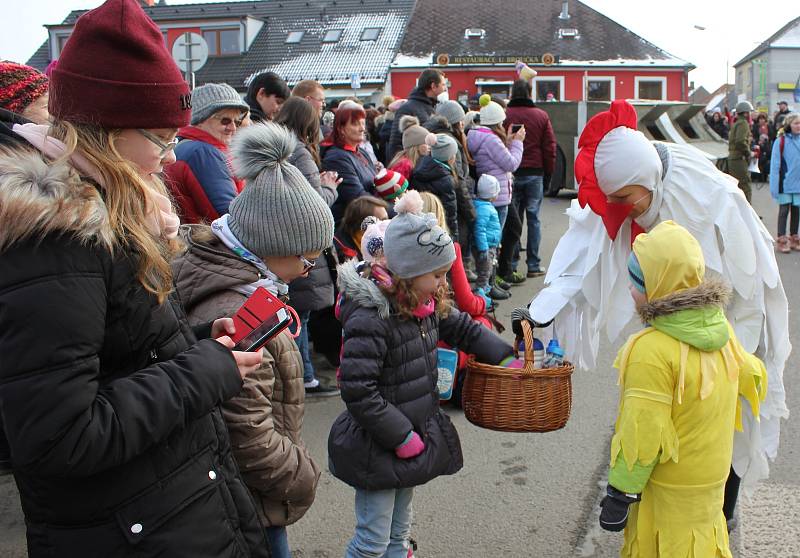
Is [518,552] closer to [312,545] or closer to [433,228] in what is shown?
[312,545]

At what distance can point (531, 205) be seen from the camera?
9.48 m

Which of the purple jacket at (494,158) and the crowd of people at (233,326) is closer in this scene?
the crowd of people at (233,326)

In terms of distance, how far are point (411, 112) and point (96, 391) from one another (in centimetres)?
743

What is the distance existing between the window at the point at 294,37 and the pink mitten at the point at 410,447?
37.2 metres

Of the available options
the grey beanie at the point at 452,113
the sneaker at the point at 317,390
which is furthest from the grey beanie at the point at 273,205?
the grey beanie at the point at 452,113

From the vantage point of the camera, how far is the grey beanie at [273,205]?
8.12 feet

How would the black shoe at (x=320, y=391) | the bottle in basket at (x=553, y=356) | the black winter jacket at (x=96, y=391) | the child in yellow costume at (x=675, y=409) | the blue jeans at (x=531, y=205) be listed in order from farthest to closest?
1. the blue jeans at (x=531, y=205)
2. the black shoe at (x=320, y=391)
3. the bottle in basket at (x=553, y=356)
4. the child in yellow costume at (x=675, y=409)
5. the black winter jacket at (x=96, y=391)

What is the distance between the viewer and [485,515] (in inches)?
152

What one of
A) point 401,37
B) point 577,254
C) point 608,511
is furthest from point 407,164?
point 401,37

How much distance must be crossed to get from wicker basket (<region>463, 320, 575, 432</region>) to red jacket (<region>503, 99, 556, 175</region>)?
6.42 m

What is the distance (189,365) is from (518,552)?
2391 mm

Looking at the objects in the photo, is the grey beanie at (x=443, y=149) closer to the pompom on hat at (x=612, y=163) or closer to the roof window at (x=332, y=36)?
the pompom on hat at (x=612, y=163)

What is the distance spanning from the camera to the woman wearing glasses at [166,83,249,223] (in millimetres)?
4375

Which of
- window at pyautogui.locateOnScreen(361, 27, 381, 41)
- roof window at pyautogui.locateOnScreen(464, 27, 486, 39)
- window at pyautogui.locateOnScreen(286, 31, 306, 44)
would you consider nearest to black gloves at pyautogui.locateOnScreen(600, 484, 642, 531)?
roof window at pyautogui.locateOnScreen(464, 27, 486, 39)
